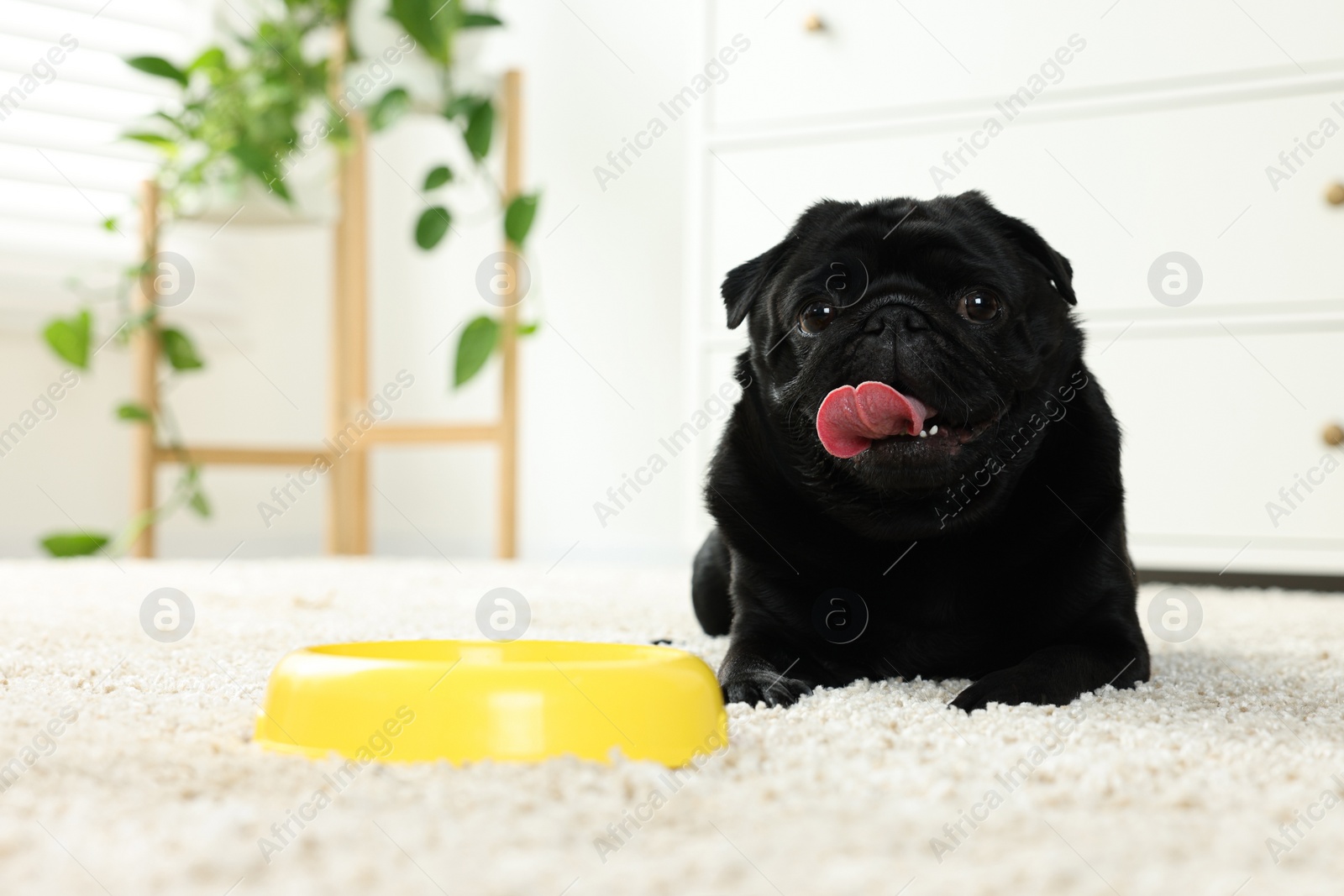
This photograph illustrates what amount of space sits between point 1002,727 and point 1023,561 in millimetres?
288

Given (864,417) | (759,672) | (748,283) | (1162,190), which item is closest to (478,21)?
(1162,190)

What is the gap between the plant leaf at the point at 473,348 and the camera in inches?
107

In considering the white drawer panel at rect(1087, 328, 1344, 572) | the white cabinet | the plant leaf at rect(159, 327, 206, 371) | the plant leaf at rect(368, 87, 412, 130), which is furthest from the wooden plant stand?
the white drawer panel at rect(1087, 328, 1344, 572)

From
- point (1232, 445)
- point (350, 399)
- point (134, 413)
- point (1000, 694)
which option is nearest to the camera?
point (1000, 694)

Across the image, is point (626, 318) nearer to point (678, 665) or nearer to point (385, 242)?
point (385, 242)

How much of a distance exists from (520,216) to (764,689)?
196cm

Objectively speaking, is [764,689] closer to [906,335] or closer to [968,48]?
[906,335]

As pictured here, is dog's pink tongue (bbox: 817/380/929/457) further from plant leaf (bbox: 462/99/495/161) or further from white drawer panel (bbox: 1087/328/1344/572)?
plant leaf (bbox: 462/99/495/161)

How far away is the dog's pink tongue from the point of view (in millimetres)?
1023

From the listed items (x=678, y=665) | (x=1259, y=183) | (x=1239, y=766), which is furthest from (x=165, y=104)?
(x=1239, y=766)

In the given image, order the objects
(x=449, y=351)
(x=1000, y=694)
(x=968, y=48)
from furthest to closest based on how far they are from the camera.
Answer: (x=449, y=351)
(x=968, y=48)
(x=1000, y=694)

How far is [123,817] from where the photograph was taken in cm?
58

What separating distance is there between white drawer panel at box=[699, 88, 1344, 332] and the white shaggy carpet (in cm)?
107

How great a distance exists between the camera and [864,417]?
1027mm
